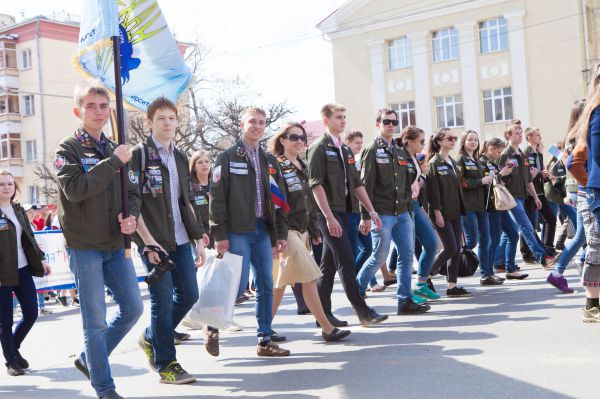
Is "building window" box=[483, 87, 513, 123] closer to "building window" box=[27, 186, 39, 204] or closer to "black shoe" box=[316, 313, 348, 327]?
"building window" box=[27, 186, 39, 204]

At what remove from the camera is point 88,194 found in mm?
5145

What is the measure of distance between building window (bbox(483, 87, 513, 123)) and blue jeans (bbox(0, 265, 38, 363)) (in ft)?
111

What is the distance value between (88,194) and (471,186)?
6.61m

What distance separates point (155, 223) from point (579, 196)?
3937 mm

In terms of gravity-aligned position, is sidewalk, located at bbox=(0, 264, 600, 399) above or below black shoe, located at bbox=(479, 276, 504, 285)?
below

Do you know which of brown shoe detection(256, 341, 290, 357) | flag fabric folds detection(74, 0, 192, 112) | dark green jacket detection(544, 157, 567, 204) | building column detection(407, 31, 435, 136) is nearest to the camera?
brown shoe detection(256, 341, 290, 357)

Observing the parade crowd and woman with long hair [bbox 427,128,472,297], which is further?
woman with long hair [bbox 427,128,472,297]

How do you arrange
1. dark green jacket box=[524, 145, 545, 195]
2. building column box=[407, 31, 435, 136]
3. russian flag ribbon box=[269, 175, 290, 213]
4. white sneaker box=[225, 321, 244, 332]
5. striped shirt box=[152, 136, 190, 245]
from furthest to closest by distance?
1. building column box=[407, 31, 435, 136]
2. dark green jacket box=[524, 145, 545, 195]
3. white sneaker box=[225, 321, 244, 332]
4. russian flag ribbon box=[269, 175, 290, 213]
5. striped shirt box=[152, 136, 190, 245]

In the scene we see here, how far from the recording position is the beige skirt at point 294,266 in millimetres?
7320

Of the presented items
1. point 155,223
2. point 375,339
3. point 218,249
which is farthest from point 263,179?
point 375,339

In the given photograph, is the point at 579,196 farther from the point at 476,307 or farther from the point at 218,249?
the point at 218,249

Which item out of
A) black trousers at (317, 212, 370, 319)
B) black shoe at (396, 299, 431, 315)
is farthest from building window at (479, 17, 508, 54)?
black trousers at (317, 212, 370, 319)

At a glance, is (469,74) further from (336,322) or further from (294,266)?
(294,266)

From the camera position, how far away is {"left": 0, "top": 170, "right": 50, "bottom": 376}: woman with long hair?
7547 millimetres
